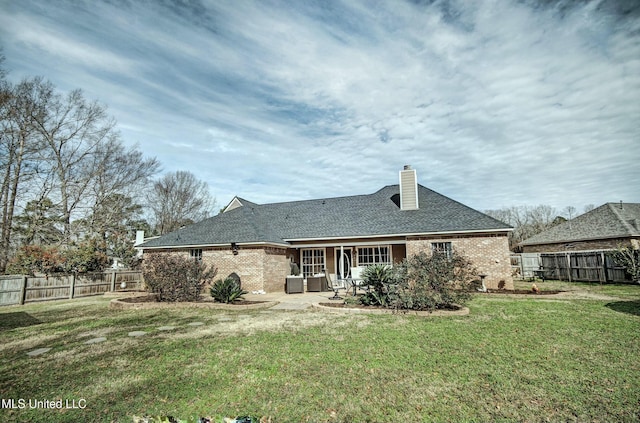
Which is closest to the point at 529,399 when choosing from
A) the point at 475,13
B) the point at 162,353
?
the point at 162,353

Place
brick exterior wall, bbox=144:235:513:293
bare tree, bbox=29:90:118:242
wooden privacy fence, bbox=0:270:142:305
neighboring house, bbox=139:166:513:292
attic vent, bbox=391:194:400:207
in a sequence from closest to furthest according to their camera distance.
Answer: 1. wooden privacy fence, bbox=0:270:142:305
2. brick exterior wall, bbox=144:235:513:293
3. neighboring house, bbox=139:166:513:292
4. attic vent, bbox=391:194:400:207
5. bare tree, bbox=29:90:118:242

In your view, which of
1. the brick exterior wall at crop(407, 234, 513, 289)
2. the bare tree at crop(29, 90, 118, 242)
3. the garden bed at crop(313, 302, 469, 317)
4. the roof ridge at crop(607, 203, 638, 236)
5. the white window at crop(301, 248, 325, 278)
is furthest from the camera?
the bare tree at crop(29, 90, 118, 242)

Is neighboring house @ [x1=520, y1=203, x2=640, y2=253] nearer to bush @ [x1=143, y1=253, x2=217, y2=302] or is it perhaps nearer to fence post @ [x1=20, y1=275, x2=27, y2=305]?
bush @ [x1=143, y1=253, x2=217, y2=302]

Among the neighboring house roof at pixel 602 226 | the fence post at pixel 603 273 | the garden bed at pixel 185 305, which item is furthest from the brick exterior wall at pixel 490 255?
the neighboring house roof at pixel 602 226

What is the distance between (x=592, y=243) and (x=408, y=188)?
49.9 ft

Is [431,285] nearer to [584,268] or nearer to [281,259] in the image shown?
[281,259]

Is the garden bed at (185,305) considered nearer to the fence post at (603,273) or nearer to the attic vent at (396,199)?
the attic vent at (396,199)

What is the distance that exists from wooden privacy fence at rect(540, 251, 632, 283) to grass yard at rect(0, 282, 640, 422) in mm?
11384

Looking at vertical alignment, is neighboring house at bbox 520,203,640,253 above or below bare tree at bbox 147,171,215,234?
below

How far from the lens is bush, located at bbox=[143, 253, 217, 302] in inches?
445

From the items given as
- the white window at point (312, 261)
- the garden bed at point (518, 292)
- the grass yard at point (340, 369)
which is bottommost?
the garden bed at point (518, 292)

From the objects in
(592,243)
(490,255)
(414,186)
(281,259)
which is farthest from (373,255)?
(592,243)

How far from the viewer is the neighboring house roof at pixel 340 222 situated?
618 inches

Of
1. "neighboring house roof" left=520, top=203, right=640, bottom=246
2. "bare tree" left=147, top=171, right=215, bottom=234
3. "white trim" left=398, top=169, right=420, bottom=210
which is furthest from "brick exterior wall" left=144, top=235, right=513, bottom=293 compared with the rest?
"bare tree" left=147, top=171, right=215, bottom=234
